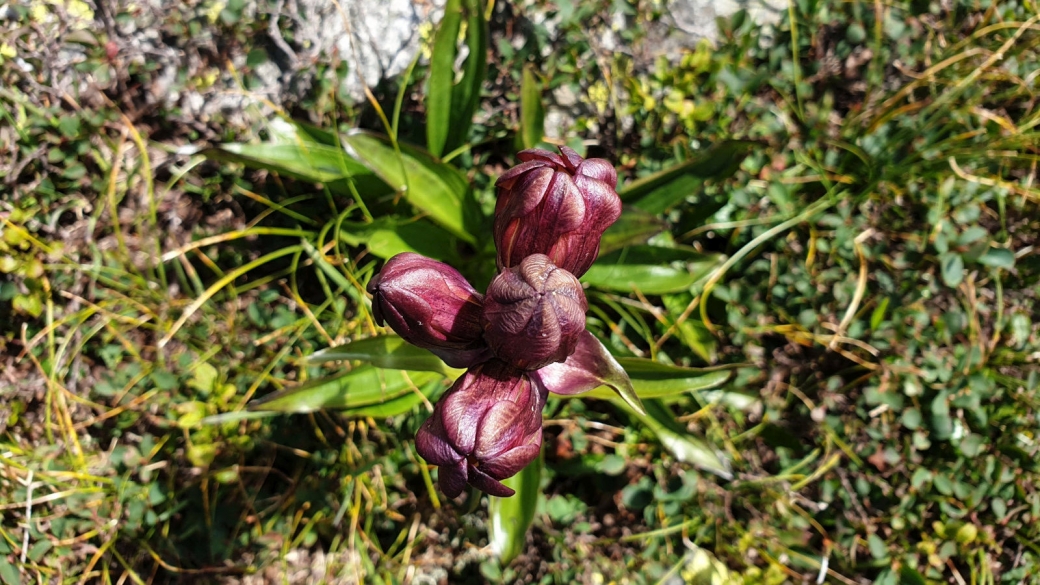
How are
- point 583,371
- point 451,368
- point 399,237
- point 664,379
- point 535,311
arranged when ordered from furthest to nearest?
point 399,237, point 664,379, point 451,368, point 583,371, point 535,311

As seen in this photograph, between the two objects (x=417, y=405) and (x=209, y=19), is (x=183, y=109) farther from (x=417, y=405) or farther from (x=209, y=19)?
(x=417, y=405)

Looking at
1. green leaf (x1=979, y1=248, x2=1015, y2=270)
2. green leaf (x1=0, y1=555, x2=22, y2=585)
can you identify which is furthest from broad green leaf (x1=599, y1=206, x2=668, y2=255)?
green leaf (x1=0, y1=555, x2=22, y2=585)

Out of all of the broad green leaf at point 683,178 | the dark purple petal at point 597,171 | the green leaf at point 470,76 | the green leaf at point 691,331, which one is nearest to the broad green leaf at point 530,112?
the green leaf at point 470,76

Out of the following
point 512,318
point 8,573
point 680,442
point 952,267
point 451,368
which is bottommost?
point 8,573

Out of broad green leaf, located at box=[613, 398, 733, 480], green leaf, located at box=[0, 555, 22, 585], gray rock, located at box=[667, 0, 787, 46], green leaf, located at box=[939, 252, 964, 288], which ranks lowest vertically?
green leaf, located at box=[0, 555, 22, 585]

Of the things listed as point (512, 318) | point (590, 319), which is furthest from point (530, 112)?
point (512, 318)

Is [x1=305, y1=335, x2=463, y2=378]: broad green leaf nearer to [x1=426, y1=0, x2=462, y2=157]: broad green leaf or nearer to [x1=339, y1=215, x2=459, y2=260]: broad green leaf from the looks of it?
[x1=339, y1=215, x2=459, y2=260]: broad green leaf

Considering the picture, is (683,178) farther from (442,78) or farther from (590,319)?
(442,78)
